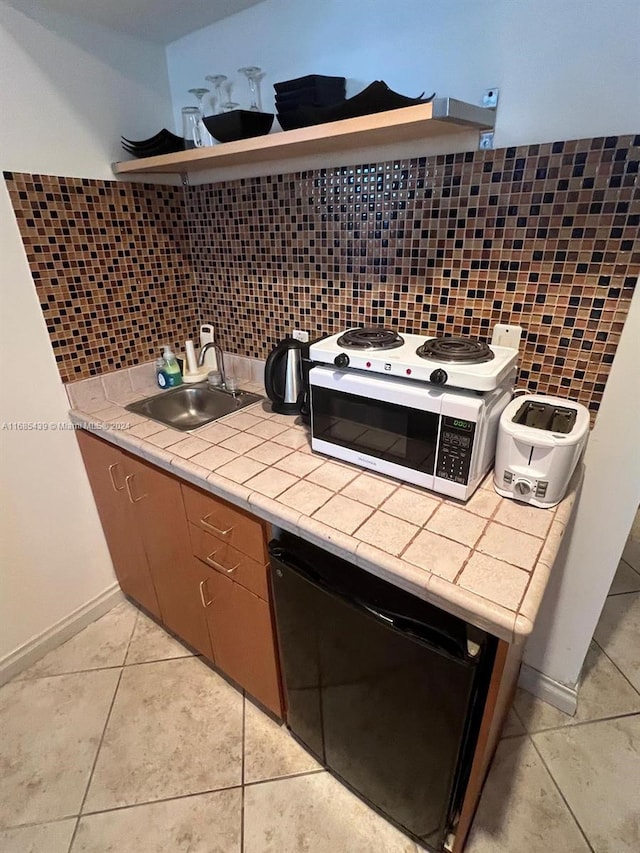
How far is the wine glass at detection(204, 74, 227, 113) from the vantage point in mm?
1468

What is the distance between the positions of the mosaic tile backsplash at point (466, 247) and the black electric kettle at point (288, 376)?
0.21m

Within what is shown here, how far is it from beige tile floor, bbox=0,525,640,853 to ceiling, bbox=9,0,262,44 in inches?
89.7

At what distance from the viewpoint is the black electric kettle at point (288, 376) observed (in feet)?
5.00

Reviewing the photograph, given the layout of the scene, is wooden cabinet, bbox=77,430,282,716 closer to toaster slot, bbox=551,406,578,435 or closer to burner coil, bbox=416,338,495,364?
burner coil, bbox=416,338,495,364

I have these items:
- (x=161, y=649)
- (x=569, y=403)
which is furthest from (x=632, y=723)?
(x=161, y=649)

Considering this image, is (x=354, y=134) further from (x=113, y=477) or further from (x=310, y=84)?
(x=113, y=477)

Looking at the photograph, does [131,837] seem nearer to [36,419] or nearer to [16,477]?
[16,477]

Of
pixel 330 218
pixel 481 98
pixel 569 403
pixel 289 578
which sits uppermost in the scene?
pixel 481 98

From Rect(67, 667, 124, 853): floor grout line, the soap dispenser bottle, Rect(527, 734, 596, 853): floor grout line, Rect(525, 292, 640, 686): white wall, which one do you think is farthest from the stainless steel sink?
Rect(527, 734, 596, 853): floor grout line

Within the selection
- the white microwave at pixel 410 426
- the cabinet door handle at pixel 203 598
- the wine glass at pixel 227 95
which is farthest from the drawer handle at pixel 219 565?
the wine glass at pixel 227 95

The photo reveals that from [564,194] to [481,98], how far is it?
33 cm

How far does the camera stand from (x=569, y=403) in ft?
3.80

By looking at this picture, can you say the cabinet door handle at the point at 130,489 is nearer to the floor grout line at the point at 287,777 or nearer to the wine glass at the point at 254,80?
the floor grout line at the point at 287,777

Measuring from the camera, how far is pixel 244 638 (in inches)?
56.0
